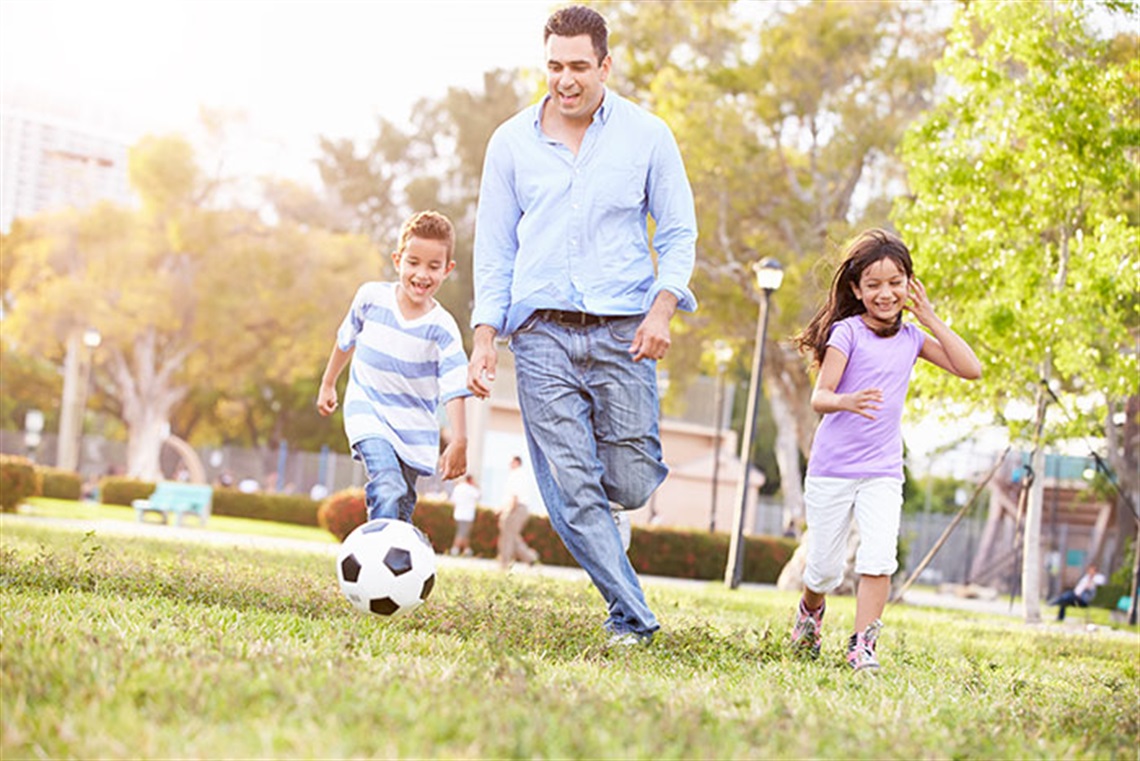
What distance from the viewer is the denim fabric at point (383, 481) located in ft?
20.3

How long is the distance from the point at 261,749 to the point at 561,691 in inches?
45.2

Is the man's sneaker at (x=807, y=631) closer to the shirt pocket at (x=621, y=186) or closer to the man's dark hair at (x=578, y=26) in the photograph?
the shirt pocket at (x=621, y=186)

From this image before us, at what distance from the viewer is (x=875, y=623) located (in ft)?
18.4

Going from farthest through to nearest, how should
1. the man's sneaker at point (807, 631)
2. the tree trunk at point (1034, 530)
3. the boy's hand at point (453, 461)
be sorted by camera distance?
the tree trunk at point (1034, 530) → the man's sneaker at point (807, 631) → the boy's hand at point (453, 461)

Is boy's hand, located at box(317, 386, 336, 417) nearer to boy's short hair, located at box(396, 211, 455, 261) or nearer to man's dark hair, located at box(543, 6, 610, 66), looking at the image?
boy's short hair, located at box(396, 211, 455, 261)

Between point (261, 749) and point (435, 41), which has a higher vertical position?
point (435, 41)

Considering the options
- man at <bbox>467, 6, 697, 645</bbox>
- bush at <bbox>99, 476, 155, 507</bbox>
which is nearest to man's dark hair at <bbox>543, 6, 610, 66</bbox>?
man at <bbox>467, 6, 697, 645</bbox>

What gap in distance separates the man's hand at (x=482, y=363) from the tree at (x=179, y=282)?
37276 mm

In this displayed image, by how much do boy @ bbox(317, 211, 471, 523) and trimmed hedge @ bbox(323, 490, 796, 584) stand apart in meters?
16.6

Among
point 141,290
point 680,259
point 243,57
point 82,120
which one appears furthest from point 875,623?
point 82,120

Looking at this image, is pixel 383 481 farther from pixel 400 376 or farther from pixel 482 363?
pixel 482 363

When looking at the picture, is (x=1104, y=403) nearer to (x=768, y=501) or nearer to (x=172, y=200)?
(x=172, y=200)

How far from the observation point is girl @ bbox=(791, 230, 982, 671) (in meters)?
5.75

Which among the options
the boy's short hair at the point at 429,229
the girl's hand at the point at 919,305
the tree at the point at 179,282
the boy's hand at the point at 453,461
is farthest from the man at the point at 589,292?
the tree at the point at 179,282
